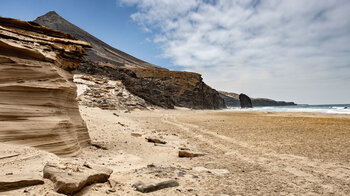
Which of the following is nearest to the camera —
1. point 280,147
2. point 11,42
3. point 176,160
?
point 11,42

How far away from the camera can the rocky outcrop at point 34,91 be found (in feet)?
16.3

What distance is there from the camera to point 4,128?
4.60 metres

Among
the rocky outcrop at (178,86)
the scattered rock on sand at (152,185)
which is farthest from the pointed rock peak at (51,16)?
the scattered rock on sand at (152,185)

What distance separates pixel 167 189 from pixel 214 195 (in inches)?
37.4

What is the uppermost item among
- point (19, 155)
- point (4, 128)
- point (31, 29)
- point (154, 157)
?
point (31, 29)

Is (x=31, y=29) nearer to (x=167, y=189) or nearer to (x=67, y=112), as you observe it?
(x=67, y=112)

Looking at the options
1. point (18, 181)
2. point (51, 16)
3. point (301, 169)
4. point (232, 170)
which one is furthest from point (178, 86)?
point (51, 16)

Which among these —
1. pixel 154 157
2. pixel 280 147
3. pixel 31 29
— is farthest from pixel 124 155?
pixel 280 147

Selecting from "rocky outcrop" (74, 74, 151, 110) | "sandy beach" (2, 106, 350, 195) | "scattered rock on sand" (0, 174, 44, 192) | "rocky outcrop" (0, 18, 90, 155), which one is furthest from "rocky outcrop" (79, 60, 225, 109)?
"scattered rock on sand" (0, 174, 44, 192)

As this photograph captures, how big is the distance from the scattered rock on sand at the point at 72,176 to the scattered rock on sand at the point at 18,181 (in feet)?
0.62

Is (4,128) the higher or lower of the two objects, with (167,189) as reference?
higher

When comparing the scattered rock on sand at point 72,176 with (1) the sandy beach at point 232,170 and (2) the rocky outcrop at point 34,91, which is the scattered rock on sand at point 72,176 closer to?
(1) the sandy beach at point 232,170

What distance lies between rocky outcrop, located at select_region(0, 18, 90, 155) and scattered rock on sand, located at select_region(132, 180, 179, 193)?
→ 3089 millimetres

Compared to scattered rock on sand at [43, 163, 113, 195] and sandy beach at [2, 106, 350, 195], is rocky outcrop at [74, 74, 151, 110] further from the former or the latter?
scattered rock on sand at [43, 163, 113, 195]
